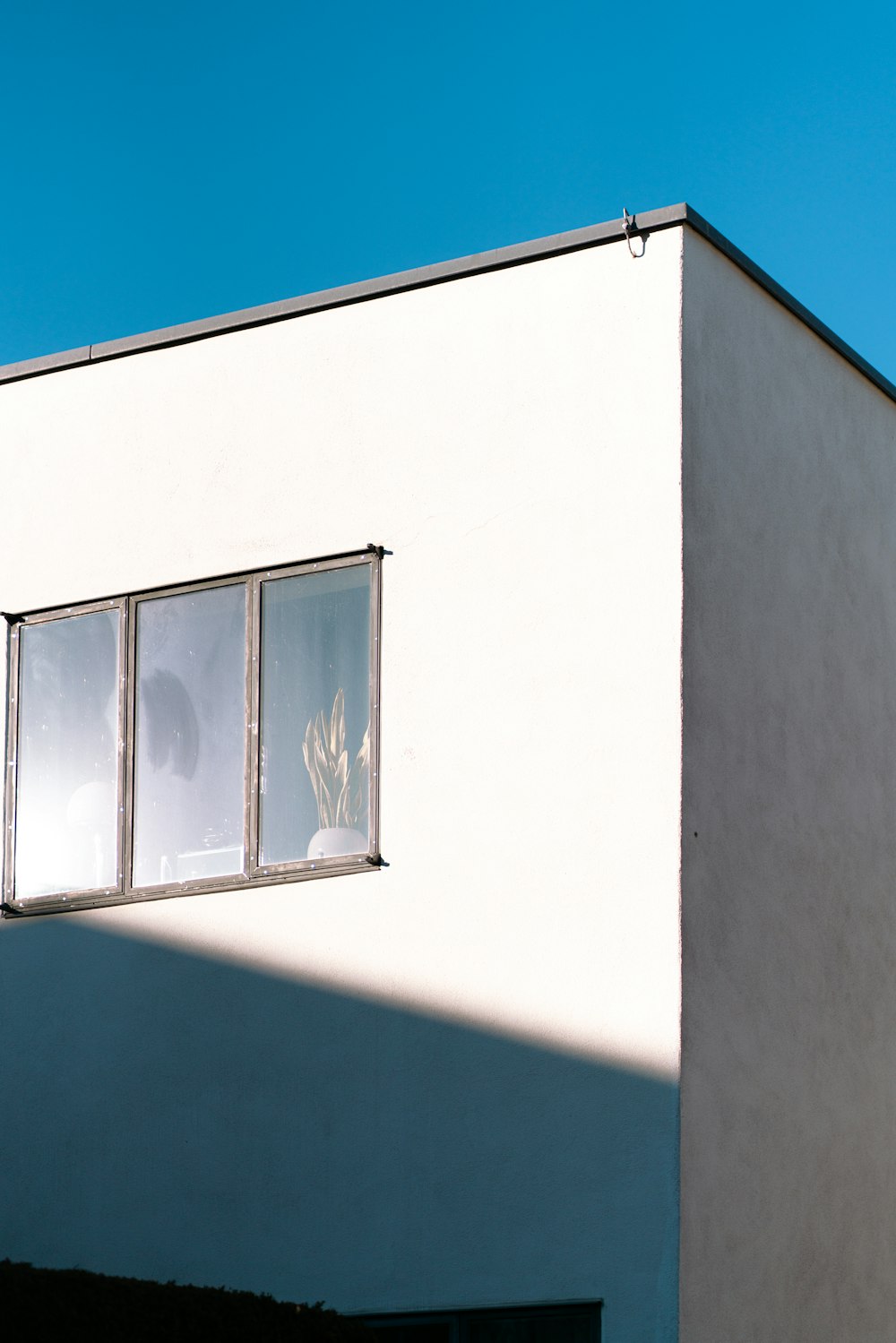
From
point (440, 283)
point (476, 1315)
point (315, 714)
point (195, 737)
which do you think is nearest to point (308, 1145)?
point (476, 1315)

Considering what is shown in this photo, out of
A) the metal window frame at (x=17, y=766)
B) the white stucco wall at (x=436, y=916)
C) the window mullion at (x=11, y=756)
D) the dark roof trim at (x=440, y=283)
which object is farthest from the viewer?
the window mullion at (x=11, y=756)

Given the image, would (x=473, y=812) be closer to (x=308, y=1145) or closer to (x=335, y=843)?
(x=335, y=843)

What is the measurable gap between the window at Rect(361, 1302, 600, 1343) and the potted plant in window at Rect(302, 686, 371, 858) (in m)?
2.16

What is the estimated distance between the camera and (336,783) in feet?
32.1

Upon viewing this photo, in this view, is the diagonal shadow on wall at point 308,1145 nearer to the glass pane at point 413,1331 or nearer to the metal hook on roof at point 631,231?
the glass pane at point 413,1331

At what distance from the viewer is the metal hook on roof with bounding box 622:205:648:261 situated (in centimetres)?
937

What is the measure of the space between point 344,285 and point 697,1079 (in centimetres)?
434

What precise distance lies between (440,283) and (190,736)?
8.57ft

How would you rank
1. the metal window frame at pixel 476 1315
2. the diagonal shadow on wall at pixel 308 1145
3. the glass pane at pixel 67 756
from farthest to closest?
the glass pane at pixel 67 756, the diagonal shadow on wall at pixel 308 1145, the metal window frame at pixel 476 1315

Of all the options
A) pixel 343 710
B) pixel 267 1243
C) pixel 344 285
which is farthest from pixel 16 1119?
pixel 344 285

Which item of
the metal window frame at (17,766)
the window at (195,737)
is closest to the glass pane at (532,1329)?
the window at (195,737)

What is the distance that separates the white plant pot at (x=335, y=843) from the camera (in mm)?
9625

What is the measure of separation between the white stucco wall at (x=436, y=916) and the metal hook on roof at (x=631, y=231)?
58mm

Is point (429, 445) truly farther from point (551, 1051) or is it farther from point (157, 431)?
point (551, 1051)
